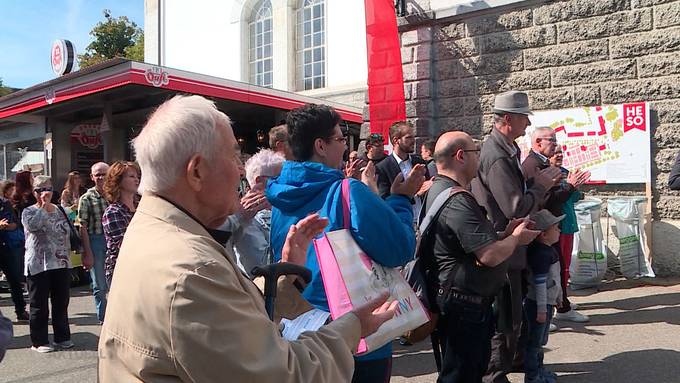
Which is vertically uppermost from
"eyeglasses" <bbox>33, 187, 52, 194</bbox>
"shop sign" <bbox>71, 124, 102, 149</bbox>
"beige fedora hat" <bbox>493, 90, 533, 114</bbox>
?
"shop sign" <bbox>71, 124, 102, 149</bbox>

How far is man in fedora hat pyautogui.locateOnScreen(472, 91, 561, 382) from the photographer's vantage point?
383cm

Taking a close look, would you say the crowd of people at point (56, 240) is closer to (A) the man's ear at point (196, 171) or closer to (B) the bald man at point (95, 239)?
(B) the bald man at point (95, 239)

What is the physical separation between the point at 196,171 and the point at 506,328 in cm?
294

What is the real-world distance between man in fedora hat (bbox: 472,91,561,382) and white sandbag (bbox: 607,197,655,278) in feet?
14.8

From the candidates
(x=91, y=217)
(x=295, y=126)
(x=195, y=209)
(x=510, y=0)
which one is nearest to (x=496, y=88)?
(x=510, y=0)

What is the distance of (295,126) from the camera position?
279cm

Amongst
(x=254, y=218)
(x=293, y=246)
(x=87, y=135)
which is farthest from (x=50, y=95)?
(x=293, y=246)

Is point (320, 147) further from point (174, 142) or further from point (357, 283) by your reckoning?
point (174, 142)

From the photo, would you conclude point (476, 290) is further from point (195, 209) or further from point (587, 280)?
point (587, 280)

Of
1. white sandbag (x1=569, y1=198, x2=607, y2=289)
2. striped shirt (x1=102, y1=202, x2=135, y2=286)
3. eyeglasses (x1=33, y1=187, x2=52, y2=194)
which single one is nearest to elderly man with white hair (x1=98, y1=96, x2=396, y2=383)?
striped shirt (x1=102, y1=202, x2=135, y2=286)

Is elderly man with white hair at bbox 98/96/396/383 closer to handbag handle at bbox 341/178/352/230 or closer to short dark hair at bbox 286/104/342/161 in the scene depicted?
handbag handle at bbox 341/178/352/230

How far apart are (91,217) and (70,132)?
428 inches

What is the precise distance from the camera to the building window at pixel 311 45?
55.1 feet

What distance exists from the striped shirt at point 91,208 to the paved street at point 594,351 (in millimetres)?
1304
